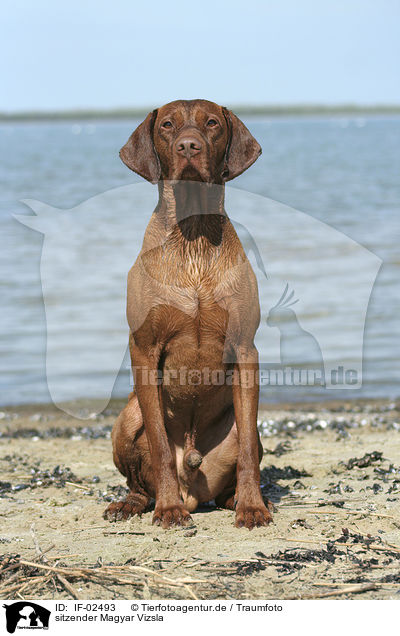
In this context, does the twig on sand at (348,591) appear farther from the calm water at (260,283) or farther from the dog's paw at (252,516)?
the calm water at (260,283)

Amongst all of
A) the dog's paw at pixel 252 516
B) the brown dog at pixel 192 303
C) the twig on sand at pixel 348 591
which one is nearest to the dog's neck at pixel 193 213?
the brown dog at pixel 192 303

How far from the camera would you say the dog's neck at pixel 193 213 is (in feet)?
16.1

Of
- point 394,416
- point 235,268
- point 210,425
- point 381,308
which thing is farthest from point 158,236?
point 381,308

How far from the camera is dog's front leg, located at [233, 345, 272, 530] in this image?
190 inches

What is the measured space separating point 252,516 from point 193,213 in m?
1.72

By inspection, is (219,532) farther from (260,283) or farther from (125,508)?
(260,283)

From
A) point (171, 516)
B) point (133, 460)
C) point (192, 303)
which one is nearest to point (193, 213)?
point (192, 303)

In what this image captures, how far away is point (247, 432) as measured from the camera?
16.0 ft

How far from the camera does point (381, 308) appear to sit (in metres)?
11.6

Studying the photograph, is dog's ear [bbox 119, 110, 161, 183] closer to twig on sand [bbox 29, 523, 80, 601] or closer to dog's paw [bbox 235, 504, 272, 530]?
dog's paw [bbox 235, 504, 272, 530]

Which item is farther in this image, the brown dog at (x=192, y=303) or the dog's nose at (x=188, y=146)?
the brown dog at (x=192, y=303)

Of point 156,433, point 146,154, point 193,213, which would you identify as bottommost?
point 156,433

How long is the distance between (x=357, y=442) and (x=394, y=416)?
1214 millimetres
